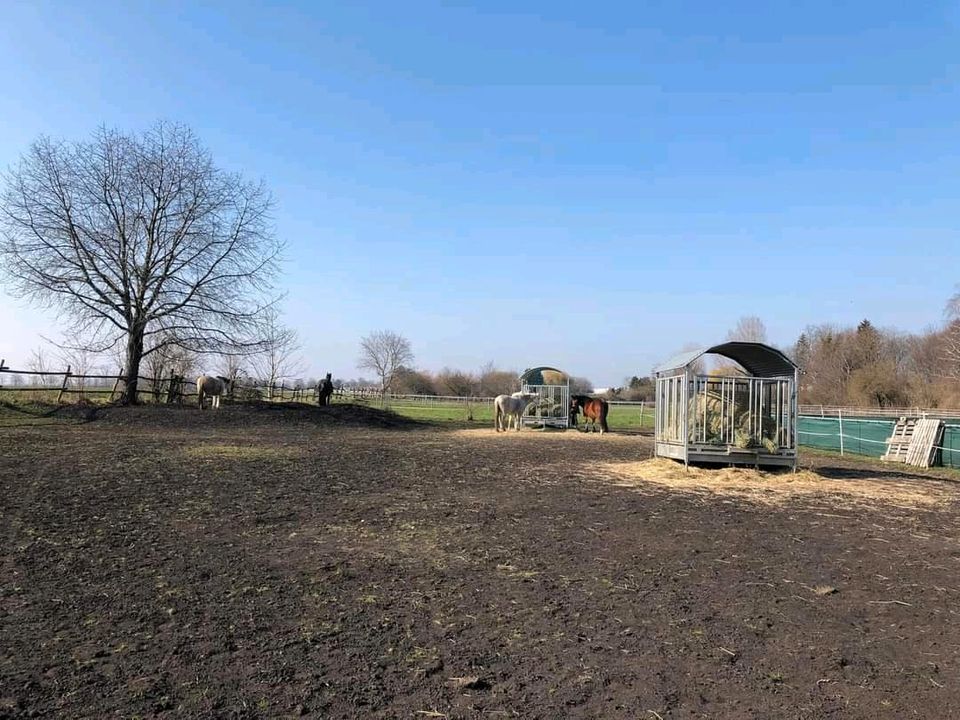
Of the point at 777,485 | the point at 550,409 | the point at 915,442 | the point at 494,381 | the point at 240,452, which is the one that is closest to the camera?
the point at 777,485

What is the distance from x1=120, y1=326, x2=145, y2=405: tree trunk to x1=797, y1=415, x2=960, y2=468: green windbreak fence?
24.4 meters

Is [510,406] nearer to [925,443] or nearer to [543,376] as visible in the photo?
[543,376]

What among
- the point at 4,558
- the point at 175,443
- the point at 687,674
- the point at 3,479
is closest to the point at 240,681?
the point at 687,674

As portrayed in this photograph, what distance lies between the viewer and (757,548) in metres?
6.98

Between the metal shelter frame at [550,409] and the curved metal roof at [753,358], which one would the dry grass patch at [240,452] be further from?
the metal shelter frame at [550,409]

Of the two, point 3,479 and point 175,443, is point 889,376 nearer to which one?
point 175,443

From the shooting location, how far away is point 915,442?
1844 centimetres

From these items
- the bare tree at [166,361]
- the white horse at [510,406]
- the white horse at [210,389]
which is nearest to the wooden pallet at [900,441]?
the white horse at [510,406]

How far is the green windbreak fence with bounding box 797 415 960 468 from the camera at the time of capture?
59.2 feet

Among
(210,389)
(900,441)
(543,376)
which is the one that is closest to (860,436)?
(900,441)

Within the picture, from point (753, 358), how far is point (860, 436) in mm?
9353

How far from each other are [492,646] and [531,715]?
89 centimetres

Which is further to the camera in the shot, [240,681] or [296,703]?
[240,681]

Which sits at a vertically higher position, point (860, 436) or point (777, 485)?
point (860, 436)
